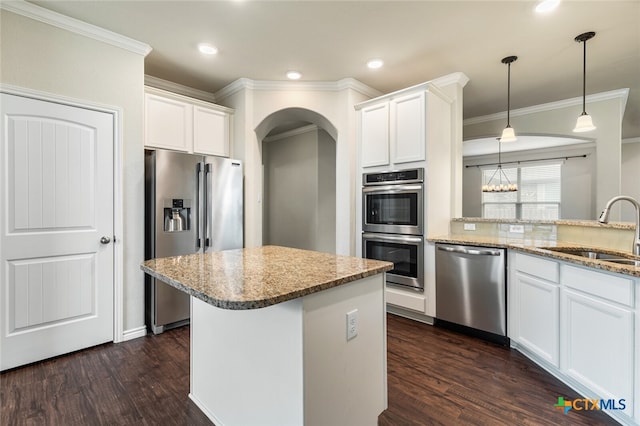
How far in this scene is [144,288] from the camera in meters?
2.88

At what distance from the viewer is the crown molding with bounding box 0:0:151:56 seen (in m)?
2.20

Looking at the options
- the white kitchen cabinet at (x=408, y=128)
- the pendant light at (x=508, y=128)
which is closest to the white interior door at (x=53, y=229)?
the white kitchen cabinet at (x=408, y=128)

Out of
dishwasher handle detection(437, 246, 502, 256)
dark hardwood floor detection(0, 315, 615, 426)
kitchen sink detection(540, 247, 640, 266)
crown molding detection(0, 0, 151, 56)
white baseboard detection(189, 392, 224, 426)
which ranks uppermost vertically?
crown molding detection(0, 0, 151, 56)

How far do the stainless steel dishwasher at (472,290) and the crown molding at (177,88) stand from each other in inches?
136

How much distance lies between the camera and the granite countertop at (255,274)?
1.07 m

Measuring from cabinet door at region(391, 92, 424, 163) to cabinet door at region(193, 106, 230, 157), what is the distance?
6.59 feet

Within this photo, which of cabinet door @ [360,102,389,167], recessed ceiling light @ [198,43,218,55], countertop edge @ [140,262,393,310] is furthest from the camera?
cabinet door @ [360,102,389,167]

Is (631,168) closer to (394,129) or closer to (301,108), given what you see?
(394,129)

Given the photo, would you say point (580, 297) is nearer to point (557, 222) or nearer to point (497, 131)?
point (557, 222)

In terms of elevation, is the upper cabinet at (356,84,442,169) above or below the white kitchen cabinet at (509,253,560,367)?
above

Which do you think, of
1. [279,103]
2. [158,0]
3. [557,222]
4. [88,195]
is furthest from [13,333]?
[557,222]

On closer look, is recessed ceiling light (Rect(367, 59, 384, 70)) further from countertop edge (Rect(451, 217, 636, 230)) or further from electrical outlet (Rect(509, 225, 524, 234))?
electrical outlet (Rect(509, 225, 524, 234))

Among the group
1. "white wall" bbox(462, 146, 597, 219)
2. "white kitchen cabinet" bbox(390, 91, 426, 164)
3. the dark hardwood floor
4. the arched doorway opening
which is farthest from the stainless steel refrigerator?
"white wall" bbox(462, 146, 597, 219)

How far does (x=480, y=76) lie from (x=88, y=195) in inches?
164
